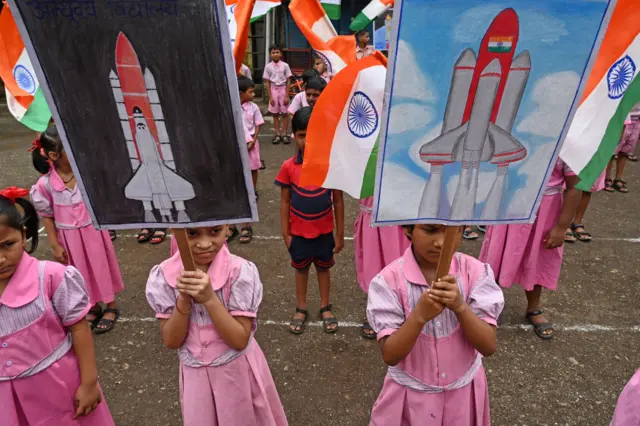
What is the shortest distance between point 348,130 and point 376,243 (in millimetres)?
1152

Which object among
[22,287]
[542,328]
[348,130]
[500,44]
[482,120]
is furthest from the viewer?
[542,328]

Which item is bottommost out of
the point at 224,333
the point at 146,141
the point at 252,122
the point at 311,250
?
the point at 311,250

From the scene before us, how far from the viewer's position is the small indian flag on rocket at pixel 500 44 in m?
1.09

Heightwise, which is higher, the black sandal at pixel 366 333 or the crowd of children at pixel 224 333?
the crowd of children at pixel 224 333

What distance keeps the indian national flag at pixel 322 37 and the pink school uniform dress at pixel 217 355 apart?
7.31ft

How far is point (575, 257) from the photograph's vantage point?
178 inches

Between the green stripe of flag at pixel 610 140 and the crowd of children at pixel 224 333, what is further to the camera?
the green stripe of flag at pixel 610 140

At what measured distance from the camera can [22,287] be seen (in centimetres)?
169

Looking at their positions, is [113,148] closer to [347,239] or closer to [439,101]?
[439,101]

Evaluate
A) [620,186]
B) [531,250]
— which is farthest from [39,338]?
[620,186]

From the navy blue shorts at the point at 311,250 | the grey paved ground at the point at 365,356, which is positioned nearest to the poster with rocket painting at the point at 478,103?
the grey paved ground at the point at 365,356

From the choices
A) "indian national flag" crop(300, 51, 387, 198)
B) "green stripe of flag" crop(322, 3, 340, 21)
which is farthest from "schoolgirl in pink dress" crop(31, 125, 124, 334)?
"green stripe of flag" crop(322, 3, 340, 21)

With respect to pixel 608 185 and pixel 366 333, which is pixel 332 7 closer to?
pixel 366 333

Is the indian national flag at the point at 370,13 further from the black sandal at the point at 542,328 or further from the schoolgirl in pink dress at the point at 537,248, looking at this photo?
the black sandal at the point at 542,328
